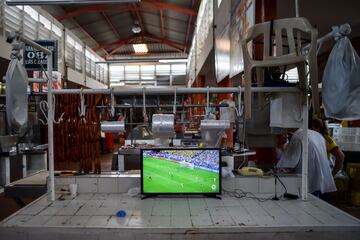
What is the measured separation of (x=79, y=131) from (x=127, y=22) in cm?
1001

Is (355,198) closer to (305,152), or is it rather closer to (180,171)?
(305,152)

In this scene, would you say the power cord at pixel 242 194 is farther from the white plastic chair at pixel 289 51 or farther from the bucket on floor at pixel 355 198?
the bucket on floor at pixel 355 198

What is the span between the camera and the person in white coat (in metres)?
2.51

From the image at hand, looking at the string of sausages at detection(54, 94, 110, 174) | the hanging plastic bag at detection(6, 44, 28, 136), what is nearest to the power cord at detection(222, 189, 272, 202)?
the string of sausages at detection(54, 94, 110, 174)

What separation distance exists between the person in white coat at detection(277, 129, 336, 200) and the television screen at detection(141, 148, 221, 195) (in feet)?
2.47

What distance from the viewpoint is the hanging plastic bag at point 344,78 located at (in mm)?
1524

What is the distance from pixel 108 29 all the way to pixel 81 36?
4.26ft

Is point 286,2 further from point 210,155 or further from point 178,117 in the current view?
point 210,155

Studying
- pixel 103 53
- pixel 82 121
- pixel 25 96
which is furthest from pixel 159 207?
pixel 103 53

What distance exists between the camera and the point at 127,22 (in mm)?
11344

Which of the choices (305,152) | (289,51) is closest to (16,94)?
(289,51)

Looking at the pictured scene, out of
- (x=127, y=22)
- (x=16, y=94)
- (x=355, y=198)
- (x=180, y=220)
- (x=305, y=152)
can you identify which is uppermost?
(x=127, y=22)

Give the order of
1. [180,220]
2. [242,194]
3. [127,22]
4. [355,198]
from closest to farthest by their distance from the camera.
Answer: [180,220] < [242,194] < [355,198] < [127,22]

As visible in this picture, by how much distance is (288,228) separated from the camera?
1634 millimetres
